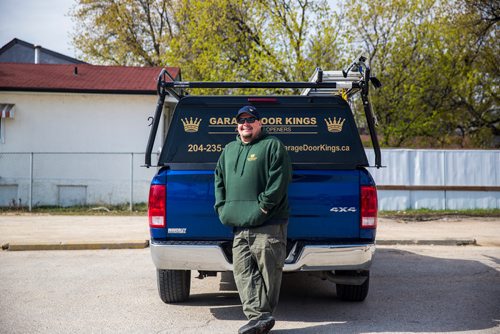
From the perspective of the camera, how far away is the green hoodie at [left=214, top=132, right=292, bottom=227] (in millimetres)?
5285

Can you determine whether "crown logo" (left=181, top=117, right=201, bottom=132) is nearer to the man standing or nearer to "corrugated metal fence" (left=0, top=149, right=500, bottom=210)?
the man standing

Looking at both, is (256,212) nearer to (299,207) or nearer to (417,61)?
(299,207)

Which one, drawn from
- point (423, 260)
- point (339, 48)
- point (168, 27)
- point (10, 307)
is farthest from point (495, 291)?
point (168, 27)

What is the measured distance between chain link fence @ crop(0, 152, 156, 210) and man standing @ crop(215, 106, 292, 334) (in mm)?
14085

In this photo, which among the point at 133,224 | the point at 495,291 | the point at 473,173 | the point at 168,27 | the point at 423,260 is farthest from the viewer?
the point at 168,27

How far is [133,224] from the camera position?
48.4 feet

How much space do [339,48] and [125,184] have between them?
1113 centimetres

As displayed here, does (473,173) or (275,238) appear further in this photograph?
(473,173)

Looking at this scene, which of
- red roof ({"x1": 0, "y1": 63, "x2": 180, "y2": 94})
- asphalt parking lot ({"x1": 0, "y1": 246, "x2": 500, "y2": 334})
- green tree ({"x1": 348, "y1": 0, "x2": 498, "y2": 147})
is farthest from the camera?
green tree ({"x1": 348, "y1": 0, "x2": 498, "y2": 147})

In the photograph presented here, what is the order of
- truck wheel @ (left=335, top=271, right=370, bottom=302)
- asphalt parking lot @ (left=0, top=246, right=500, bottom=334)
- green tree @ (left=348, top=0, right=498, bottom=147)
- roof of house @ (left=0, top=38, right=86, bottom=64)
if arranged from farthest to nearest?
1. roof of house @ (left=0, top=38, right=86, bottom=64)
2. green tree @ (left=348, top=0, right=498, bottom=147)
3. truck wheel @ (left=335, top=271, right=370, bottom=302)
4. asphalt parking lot @ (left=0, top=246, right=500, bottom=334)

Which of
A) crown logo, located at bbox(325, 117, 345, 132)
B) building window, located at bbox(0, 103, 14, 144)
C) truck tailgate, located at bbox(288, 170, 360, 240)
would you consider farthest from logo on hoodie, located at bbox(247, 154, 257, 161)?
building window, located at bbox(0, 103, 14, 144)

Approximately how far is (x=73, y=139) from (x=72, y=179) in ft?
4.70

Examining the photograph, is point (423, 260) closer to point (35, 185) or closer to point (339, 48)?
point (35, 185)

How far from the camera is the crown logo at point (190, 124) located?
645 cm
